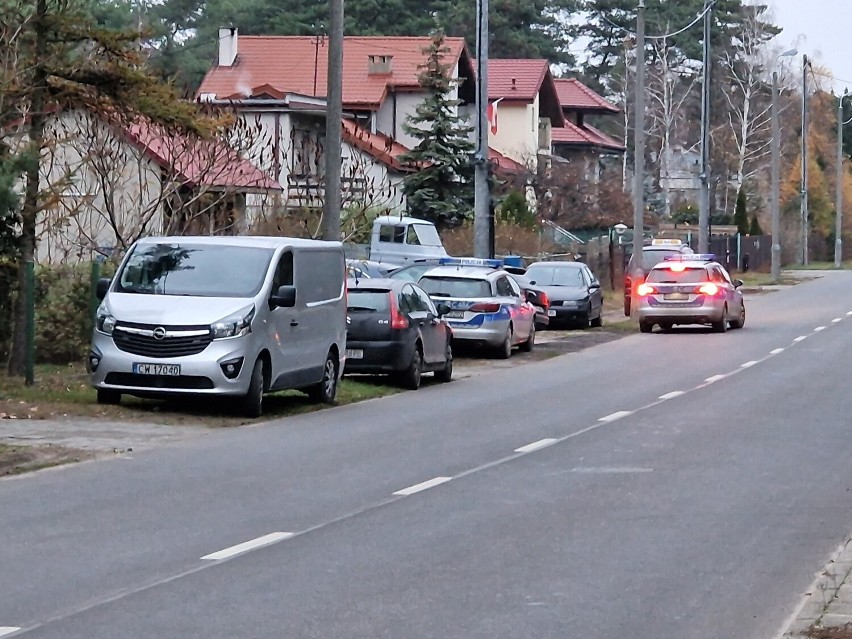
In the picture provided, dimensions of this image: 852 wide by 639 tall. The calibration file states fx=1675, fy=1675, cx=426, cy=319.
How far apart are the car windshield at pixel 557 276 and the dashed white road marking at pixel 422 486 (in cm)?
2405

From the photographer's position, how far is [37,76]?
67.9ft

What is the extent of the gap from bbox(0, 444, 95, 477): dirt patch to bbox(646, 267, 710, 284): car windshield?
21.5 meters

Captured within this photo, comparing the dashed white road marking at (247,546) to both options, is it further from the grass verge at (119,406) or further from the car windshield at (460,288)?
the car windshield at (460,288)

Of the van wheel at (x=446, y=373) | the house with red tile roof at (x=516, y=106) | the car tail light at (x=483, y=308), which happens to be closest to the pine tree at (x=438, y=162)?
the house with red tile roof at (x=516, y=106)

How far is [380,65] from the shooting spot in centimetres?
6412

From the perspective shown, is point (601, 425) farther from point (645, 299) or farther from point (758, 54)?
point (758, 54)

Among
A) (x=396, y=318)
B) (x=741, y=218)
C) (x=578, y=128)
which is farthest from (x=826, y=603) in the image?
(x=578, y=128)

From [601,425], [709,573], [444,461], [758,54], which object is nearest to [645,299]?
[601,425]

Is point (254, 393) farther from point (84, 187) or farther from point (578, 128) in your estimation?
point (578, 128)

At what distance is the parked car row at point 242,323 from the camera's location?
17734 mm

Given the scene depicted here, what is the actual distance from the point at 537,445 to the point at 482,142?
59.9 feet

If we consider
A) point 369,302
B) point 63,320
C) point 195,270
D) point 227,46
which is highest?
point 227,46

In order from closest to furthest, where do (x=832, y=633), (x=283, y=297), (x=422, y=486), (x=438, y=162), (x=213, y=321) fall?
(x=832, y=633) → (x=422, y=486) → (x=213, y=321) → (x=283, y=297) → (x=438, y=162)

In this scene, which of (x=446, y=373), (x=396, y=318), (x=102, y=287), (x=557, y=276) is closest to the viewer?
(x=102, y=287)
